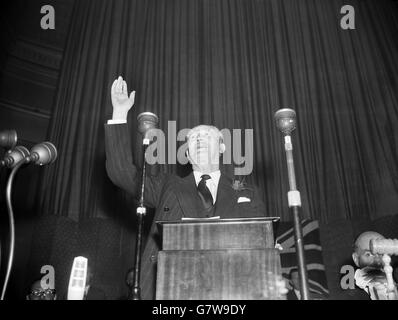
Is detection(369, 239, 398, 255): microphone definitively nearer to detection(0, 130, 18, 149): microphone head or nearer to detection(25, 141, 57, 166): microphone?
detection(25, 141, 57, 166): microphone

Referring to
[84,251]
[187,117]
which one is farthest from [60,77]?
[84,251]

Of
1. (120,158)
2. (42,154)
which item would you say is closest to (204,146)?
(120,158)

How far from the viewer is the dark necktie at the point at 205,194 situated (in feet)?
7.27

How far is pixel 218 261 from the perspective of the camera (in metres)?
1.25

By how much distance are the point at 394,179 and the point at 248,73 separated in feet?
5.96

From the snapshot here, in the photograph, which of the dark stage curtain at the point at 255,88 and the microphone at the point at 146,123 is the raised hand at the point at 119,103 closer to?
A: the microphone at the point at 146,123

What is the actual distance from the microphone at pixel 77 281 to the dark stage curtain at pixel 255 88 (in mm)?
2264

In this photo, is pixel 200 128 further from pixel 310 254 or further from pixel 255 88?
pixel 255 88

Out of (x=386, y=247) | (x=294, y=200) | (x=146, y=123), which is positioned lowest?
(x=386, y=247)

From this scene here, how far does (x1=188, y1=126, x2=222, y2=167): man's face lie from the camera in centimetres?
250

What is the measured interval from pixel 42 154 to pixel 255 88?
2.87m

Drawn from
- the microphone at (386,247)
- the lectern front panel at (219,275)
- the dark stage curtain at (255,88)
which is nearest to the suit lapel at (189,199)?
the lectern front panel at (219,275)

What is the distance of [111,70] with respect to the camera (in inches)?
170

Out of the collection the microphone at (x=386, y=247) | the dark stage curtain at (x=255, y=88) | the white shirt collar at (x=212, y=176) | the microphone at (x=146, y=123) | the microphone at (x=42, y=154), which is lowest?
the microphone at (x=386, y=247)
